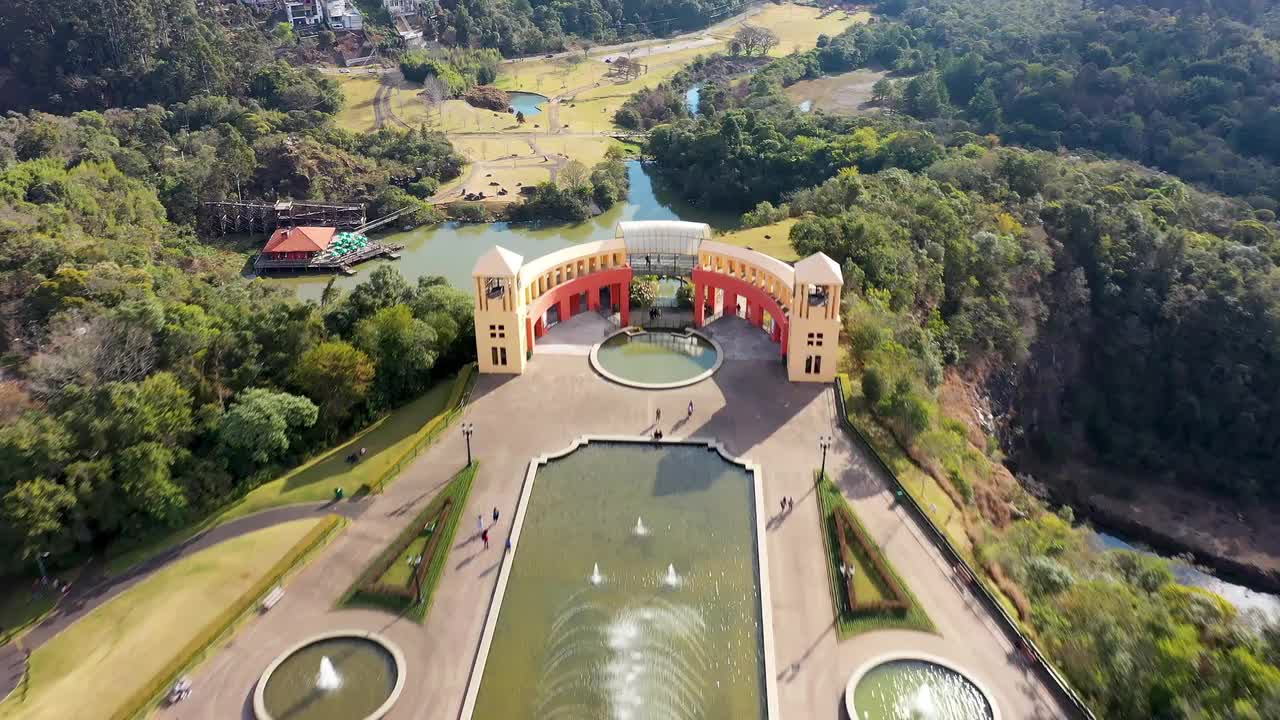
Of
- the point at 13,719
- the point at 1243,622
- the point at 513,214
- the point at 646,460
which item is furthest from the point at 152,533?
the point at 513,214

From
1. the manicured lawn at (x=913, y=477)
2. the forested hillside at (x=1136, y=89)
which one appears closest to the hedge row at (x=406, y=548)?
the manicured lawn at (x=913, y=477)

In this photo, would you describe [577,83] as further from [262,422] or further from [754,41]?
[262,422]

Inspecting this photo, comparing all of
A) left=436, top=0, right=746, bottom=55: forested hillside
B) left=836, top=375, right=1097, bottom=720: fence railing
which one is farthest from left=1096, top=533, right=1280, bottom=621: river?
left=436, top=0, right=746, bottom=55: forested hillside

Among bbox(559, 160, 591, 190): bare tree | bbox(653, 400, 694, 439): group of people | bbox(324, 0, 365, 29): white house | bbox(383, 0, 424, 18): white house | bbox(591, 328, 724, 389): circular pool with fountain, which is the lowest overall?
bbox(653, 400, 694, 439): group of people

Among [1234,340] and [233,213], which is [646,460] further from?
[233,213]

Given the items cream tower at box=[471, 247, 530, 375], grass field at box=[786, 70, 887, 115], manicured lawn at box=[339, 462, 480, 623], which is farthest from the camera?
grass field at box=[786, 70, 887, 115]

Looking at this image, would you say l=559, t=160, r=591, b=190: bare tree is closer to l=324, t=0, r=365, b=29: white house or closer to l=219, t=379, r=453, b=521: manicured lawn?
l=219, t=379, r=453, b=521: manicured lawn
